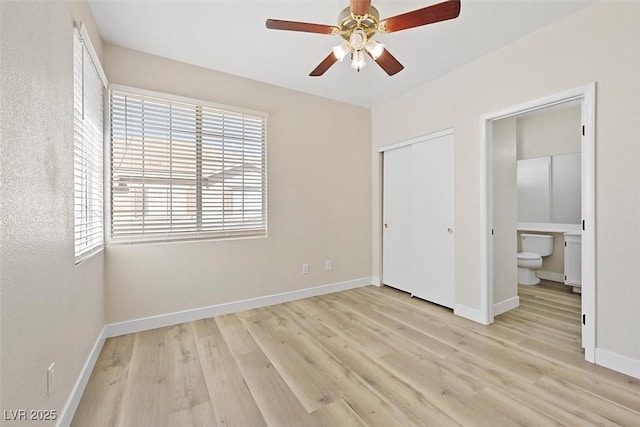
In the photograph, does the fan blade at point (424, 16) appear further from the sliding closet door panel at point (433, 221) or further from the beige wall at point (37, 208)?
the beige wall at point (37, 208)

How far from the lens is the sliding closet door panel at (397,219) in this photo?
373 cm

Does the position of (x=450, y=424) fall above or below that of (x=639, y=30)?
below

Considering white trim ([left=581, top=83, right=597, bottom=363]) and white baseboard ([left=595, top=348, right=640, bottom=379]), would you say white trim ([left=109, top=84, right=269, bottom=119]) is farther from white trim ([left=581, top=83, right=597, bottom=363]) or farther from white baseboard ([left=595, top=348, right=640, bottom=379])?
white baseboard ([left=595, top=348, right=640, bottom=379])

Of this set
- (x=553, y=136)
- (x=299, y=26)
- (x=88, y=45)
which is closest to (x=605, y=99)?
(x=299, y=26)

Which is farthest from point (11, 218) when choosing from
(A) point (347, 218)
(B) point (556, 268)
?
(B) point (556, 268)

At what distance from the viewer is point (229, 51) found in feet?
8.74

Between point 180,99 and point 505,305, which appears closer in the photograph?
point 180,99

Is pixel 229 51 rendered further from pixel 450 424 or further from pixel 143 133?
pixel 450 424

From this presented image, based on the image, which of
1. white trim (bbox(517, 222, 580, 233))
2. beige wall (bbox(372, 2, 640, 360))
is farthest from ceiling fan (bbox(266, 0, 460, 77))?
white trim (bbox(517, 222, 580, 233))

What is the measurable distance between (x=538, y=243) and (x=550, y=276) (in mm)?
543

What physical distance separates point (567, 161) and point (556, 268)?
164 cm

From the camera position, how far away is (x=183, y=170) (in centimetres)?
286

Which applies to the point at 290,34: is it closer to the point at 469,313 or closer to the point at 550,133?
the point at 469,313

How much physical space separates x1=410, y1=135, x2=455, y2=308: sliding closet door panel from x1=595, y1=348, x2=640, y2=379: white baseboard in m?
1.23
